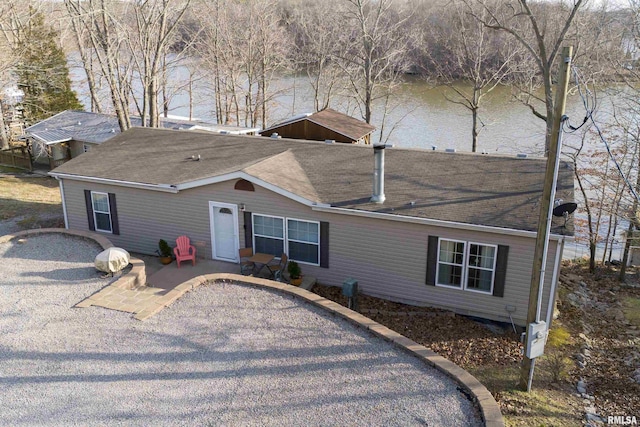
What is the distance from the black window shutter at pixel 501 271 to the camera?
37.0ft

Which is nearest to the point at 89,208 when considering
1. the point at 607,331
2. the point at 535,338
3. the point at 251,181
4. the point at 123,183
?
the point at 123,183

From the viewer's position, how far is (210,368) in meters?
8.53

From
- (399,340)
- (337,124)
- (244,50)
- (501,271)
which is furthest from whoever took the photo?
(244,50)

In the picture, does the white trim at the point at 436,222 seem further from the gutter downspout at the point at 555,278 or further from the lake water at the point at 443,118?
the lake water at the point at 443,118

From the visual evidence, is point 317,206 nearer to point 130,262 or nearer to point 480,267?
point 480,267

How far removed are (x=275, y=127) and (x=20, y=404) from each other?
14366 mm

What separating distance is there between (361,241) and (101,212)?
7.45m

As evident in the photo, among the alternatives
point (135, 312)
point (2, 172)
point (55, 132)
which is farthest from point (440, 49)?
point (135, 312)

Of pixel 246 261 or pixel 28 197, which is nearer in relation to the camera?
pixel 246 261

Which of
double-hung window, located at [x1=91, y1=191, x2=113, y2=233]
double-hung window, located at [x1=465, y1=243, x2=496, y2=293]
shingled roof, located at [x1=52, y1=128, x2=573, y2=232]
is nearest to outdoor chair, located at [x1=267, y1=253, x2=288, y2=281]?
shingled roof, located at [x1=52, y1=128, x2=573, y2=232]

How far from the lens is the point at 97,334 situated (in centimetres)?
952

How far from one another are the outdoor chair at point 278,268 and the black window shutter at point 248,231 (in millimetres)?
842

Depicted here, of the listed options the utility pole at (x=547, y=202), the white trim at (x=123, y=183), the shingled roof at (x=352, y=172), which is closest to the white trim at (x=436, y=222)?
the shingled roof at (x=352, y=172)

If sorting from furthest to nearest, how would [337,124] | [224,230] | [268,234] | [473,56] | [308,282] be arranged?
1. [473,56]
2. [337,124]
3. [224,230]
4. [268,234]
5. [308,282]
